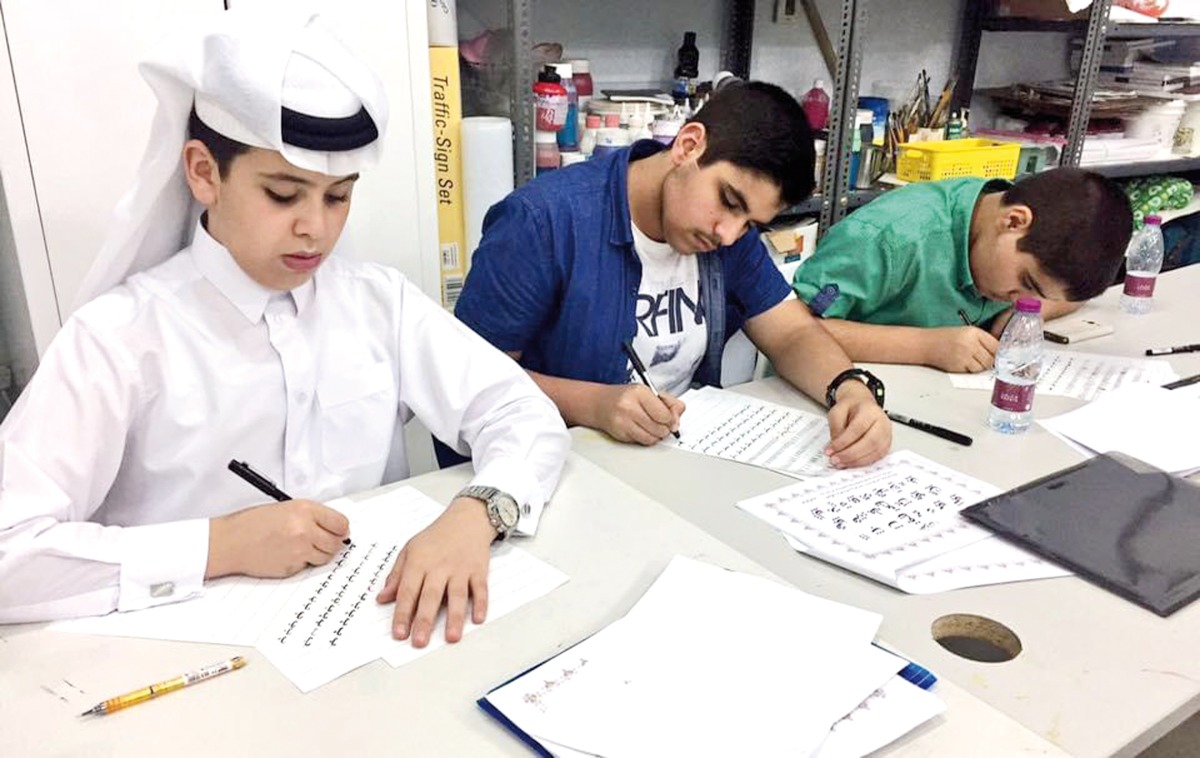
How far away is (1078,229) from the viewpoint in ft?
4.85

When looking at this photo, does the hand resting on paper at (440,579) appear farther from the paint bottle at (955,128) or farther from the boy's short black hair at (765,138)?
the paint bottle at (955,128)

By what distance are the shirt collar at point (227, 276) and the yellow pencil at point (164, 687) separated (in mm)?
423

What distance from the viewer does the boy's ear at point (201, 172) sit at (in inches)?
36.9

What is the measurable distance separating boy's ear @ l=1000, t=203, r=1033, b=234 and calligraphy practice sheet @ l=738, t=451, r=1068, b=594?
591mm

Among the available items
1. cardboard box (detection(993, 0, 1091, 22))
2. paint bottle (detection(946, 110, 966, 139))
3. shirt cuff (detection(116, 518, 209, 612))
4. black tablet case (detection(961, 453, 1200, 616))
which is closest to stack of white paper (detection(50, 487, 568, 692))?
shirt cuff (detection(116, 518, 209, 612))

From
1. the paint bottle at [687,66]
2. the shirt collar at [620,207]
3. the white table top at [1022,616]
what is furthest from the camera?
the paint bottle at [687,66]

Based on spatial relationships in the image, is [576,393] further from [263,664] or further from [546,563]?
[263,664]

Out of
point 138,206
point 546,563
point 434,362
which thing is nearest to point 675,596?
point 546,563

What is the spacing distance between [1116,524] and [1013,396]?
27 cm

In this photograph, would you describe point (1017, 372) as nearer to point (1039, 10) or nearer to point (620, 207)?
point (620, 207)

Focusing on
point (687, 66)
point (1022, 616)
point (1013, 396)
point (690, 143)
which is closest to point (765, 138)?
point (690, 143)

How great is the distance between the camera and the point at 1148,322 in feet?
6.08

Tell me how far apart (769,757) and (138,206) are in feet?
2.70

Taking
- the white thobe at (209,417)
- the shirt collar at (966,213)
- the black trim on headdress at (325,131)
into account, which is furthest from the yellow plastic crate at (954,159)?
the black trim on headdress at (325,131)
